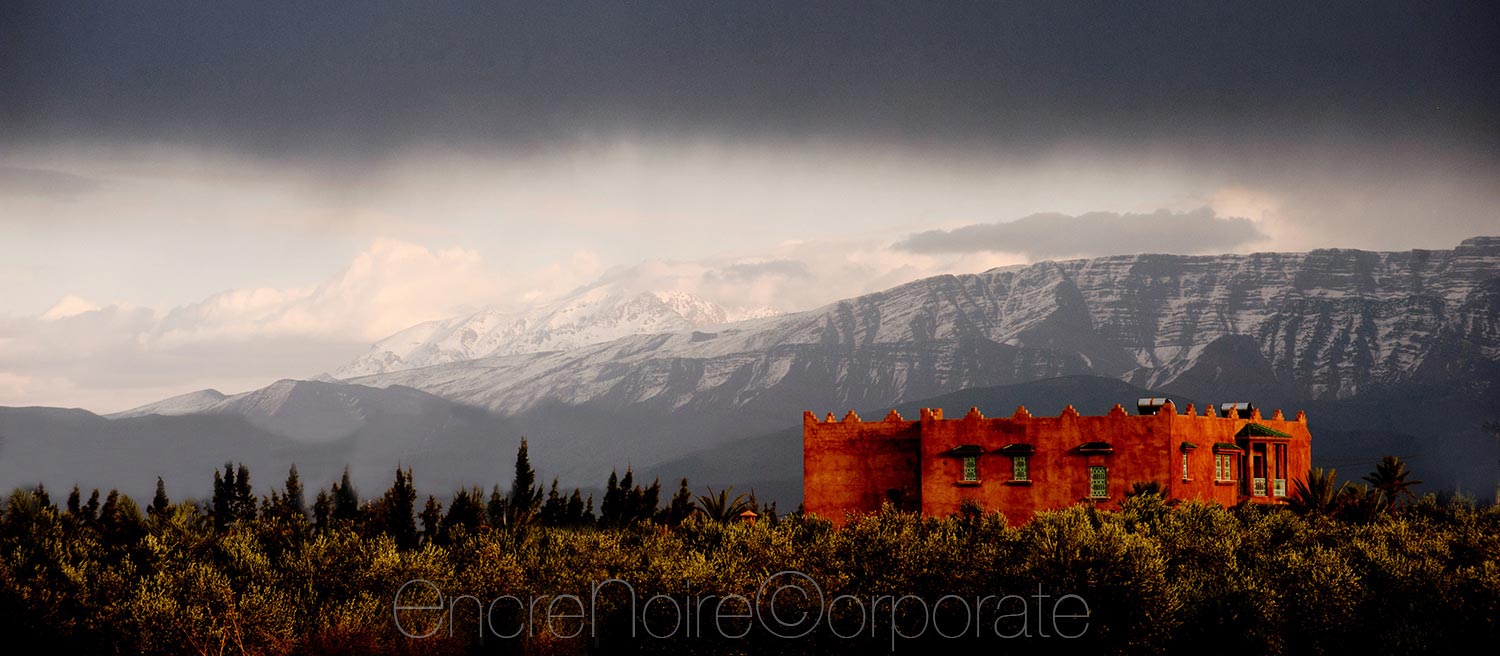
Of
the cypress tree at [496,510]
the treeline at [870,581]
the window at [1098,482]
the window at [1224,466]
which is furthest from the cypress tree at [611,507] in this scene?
the window at [1224,466]

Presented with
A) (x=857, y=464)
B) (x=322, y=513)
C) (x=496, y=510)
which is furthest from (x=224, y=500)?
(x=857, y=464)

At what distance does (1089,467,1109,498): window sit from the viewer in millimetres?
81750

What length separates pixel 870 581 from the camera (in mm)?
72812

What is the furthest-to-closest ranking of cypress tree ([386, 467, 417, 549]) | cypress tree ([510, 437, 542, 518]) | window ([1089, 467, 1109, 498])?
cypress tree ([510, 437, 542, 518])
cypress tree ([386, 467, 417, 549])
window ([1089, 467, 1109, 498])

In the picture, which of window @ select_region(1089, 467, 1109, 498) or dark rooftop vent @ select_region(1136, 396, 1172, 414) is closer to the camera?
window @ select_region(1089, 467, 1109, 498)

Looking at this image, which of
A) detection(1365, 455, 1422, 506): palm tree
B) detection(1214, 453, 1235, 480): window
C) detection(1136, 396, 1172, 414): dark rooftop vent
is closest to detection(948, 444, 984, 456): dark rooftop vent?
detection(1136, 396, 1172, 414): dark rooftop vent

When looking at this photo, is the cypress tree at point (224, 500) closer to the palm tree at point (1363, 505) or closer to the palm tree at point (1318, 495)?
the palm tree at point (1318, 495)

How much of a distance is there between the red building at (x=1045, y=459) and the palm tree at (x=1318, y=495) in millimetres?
2334

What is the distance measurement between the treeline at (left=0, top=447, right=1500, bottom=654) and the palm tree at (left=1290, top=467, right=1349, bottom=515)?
0.14m

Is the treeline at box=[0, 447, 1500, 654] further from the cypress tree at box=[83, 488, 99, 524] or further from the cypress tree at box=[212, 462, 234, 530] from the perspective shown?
the cypress tree at box=[212, 462, 234, 530]

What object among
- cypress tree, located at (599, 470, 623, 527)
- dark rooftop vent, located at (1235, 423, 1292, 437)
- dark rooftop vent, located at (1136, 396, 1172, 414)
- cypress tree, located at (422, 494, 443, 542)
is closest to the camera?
dark rooftop vent, located at (1136, 396, 1172, 414)

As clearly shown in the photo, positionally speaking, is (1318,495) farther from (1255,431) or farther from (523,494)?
(523,494)

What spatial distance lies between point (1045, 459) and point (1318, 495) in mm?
14355

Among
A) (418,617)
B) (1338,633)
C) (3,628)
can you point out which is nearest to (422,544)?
(418,617)
